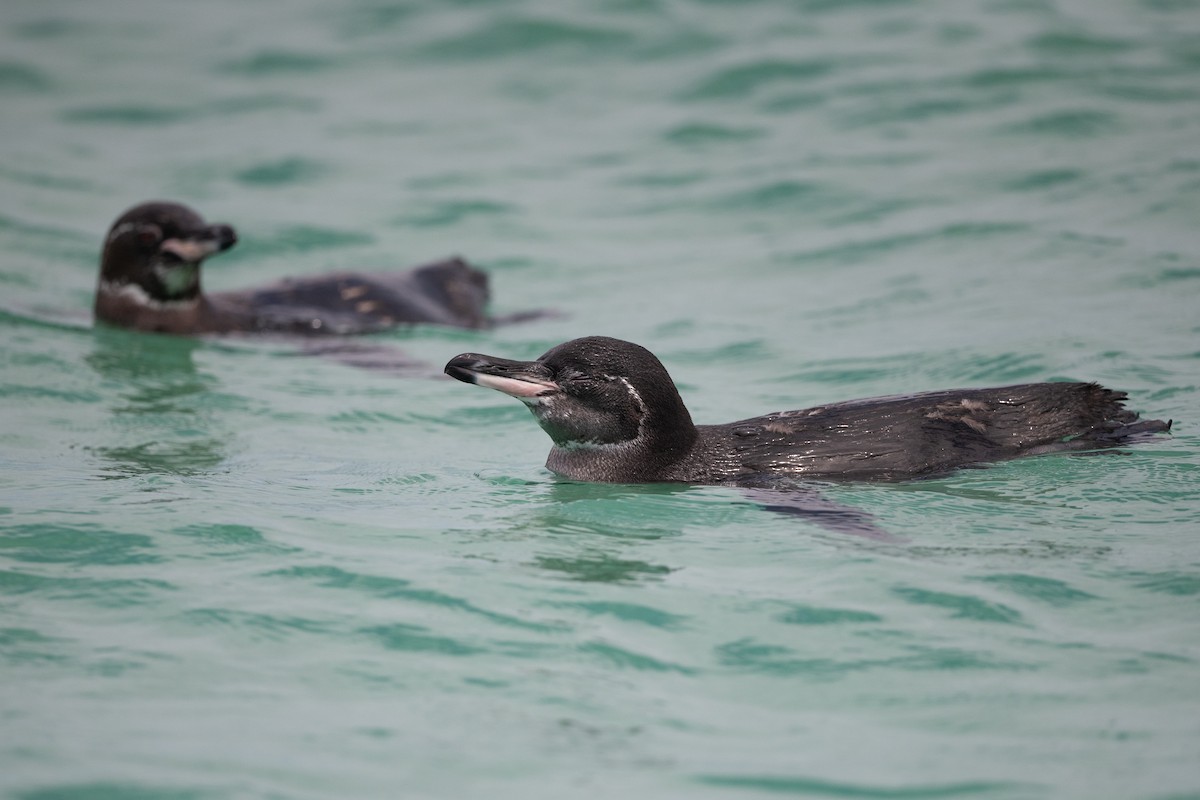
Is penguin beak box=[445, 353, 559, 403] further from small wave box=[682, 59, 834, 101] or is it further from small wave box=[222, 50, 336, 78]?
small wave box=[222, 50, 336, 78]

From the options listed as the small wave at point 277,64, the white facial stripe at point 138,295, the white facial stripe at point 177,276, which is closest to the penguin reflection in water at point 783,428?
the white facial stripe at point 177,276

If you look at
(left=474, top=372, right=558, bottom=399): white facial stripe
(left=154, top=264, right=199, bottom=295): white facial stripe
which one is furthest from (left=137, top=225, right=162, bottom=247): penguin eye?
(left=474, top=372, right=558, bottom=399): white facial stripe

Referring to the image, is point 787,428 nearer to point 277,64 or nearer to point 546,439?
point 546,439

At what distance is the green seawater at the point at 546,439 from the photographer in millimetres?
5496

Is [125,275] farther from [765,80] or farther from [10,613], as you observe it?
[765,80]

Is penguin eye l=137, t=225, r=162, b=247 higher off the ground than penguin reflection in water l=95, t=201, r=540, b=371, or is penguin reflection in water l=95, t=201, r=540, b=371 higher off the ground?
penguin eye l=137, t=225, r=162, b=247

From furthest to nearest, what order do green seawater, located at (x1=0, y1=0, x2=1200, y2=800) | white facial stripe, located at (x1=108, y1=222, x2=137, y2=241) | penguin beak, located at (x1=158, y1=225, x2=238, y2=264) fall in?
white facial stripe, located at (x1=108, y1=222, x2=137, y2=241)
penguin beak, located at (x1=158, y1=225, x2=238, y2=264)
green seawater, located at (x1=0, y1=0, x2=1200, y2=800)

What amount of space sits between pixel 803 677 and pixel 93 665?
276 cm

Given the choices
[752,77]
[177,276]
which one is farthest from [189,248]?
[752,77]

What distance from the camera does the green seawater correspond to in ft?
18.0

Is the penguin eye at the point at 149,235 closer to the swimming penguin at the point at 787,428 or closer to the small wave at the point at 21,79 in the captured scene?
the swimming penguin at the point at 787,428

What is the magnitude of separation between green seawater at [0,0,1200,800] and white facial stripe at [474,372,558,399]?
1.90 ft

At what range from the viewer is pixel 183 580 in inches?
271

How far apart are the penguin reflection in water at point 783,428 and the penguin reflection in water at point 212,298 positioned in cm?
453
